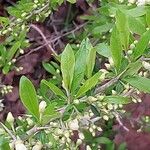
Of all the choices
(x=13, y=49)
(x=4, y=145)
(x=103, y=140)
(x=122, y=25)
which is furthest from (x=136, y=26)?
(x=103, y=140)

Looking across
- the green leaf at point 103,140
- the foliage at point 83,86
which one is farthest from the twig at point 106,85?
the green leaf at point 103,140

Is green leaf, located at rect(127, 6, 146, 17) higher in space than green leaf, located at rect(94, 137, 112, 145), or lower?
higher

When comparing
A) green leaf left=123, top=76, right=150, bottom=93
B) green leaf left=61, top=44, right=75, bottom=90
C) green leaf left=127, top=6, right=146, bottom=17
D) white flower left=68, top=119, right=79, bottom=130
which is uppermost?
green leaf left=61, top=44, right=75, bottom=90

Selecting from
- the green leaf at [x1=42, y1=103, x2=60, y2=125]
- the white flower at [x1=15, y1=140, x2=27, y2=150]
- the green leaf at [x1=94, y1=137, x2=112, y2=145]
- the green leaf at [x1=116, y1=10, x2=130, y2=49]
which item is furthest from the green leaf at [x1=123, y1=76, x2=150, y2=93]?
the green leaf at [x1=94, y1=137, x2=112, y2=145]

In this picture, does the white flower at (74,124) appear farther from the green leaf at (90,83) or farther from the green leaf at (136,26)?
the green leaf at (136,26)

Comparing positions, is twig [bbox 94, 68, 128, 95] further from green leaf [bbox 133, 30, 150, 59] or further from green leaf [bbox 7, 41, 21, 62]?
green leaf [bbox 7, 41, 21, 62]

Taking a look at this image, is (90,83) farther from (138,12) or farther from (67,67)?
(138,12)

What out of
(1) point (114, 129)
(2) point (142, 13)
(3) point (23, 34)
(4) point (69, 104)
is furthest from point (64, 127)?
(1) point (114, 129)
